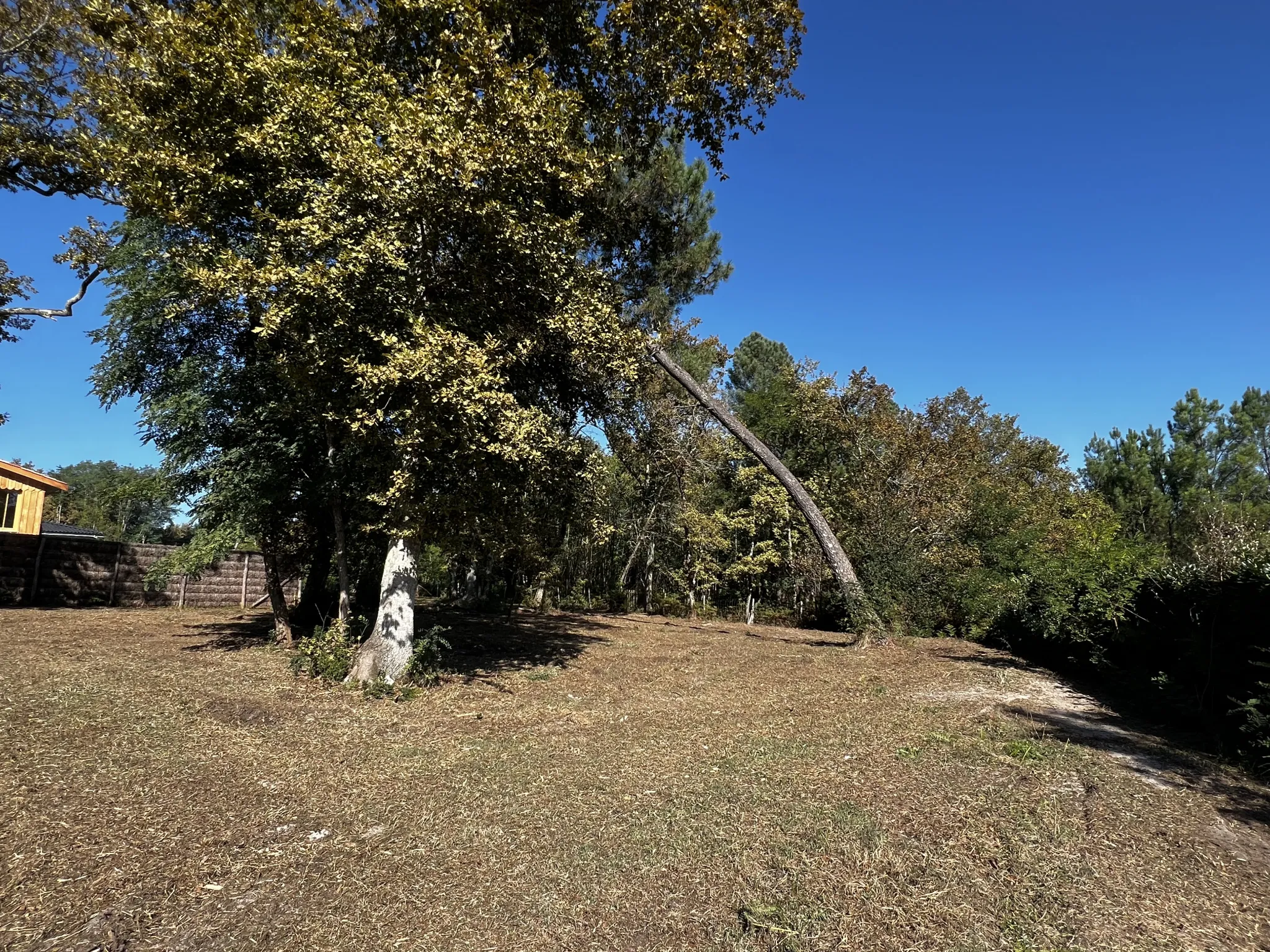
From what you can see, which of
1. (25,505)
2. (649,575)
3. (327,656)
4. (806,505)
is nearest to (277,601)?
Result: (327,656)

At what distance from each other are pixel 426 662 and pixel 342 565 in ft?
6.39

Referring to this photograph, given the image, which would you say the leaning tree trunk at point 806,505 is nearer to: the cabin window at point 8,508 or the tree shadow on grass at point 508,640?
the tree shadow on grass at point 508,640

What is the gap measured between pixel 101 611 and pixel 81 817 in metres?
14.2

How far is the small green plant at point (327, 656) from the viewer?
306 inches

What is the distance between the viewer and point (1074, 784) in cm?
439

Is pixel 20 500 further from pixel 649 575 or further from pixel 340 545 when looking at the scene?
pixel 649 575

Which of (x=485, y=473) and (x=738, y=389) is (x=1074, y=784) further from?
(x=738, y=389)

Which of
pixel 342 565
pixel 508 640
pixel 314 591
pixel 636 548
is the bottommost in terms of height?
pixel 508 640

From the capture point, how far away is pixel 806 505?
535 inches

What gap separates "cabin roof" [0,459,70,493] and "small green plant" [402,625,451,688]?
46.7ft

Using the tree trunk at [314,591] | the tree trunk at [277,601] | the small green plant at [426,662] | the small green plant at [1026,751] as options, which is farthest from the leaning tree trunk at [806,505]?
the small green plant at [1026,751]

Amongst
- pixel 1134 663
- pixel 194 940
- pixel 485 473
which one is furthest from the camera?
pixel 1134 663

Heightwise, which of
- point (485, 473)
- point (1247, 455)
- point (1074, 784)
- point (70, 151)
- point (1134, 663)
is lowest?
point (1074, 784)

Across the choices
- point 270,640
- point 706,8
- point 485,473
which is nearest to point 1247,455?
point 706,8
